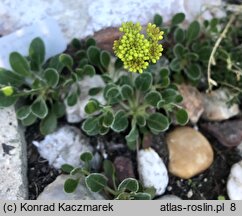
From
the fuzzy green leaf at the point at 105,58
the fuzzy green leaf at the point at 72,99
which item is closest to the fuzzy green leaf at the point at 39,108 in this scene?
the fuzzy green leaf at the point at 72,99

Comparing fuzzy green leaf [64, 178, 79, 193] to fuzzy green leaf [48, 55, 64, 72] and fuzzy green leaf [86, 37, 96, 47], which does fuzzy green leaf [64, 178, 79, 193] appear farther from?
fuzzy green leaf [86, 37, 96, 47]

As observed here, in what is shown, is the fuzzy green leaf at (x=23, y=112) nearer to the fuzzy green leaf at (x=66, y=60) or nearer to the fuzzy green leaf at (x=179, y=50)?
the fuzzy green leaf at (x=66, y=60)

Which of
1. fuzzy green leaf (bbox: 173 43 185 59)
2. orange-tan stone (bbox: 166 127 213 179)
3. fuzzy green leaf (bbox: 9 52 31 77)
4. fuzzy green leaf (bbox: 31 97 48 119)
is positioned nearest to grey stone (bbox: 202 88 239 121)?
orange-tan stone (bbox: 166 127 213 179)

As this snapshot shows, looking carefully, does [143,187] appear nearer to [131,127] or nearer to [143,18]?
[131,127]

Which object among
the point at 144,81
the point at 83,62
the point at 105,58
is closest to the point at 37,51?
the point at 83,62

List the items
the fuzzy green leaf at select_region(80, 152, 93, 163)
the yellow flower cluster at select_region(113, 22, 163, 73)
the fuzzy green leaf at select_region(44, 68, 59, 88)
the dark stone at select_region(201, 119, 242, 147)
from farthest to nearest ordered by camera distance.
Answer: the dark stone at select_region(201, 119, 242, 147), the fuzzy green leaf at select_region(44, 68, 59, 88), the fuzzy green leaf at select_region(80, 152, 93, 163), the yellow flower cluster at select_region(113, 22, 163, 73)

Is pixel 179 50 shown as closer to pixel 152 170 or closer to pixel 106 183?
pixel 152 170

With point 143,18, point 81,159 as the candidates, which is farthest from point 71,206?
point 143,18
